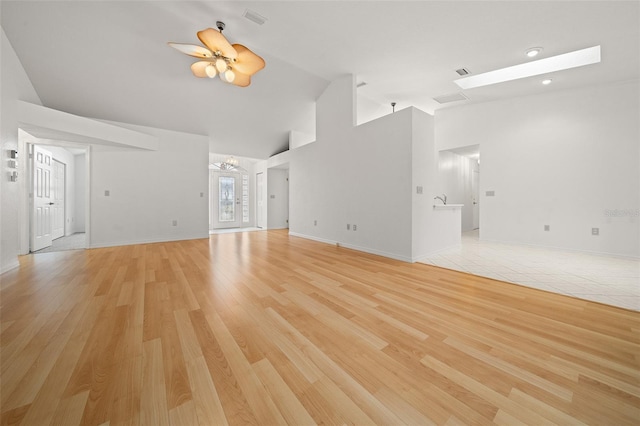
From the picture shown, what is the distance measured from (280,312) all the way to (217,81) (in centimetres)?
490

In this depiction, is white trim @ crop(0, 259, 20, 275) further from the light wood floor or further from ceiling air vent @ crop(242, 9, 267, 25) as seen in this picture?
ceiling air vent @ crop(242, 9, 267, 25)

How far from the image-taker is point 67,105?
454 cm

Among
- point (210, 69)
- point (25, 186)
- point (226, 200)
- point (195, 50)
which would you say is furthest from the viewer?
point (226, 200)

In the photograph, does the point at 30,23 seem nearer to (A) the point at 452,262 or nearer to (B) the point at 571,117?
(A) the point at 452,262

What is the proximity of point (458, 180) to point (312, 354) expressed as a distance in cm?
731

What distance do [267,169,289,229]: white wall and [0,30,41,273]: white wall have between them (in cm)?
547

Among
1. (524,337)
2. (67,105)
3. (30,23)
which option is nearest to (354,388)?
(524,337)

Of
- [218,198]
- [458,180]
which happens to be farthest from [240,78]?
[458,180]

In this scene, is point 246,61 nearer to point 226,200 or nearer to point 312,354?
point 312,354

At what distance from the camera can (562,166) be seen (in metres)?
4.62

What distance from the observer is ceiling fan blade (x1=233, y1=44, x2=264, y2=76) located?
299cm

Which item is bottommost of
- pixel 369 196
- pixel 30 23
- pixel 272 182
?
pixel 369 196

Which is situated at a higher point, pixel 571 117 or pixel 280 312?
pixel 571 117

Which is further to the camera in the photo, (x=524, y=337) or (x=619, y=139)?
(x=619, y=139)
